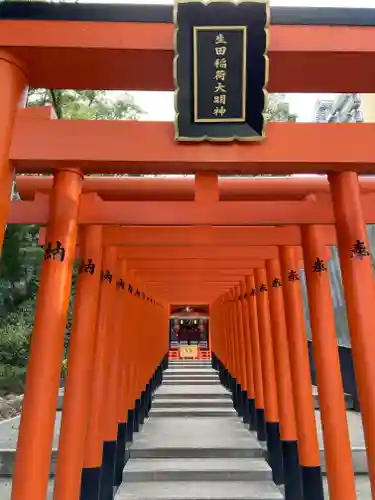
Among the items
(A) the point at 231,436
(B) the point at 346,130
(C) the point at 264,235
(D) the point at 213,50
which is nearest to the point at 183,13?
(D) the point at 213,50

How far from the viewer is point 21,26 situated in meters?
2.70

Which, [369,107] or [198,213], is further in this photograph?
Result: [369,107]

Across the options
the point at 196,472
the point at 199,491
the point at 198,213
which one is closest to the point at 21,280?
the point at 196,472

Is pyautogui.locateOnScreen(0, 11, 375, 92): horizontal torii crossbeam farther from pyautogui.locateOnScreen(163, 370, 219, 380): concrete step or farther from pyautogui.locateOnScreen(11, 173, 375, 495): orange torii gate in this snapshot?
pyautogui.locateOnScreen(163, 370, 219, 380): concrete step

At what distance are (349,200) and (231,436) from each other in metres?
7.81

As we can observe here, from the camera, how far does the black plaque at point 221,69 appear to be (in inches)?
104

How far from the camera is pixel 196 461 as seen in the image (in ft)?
26.3

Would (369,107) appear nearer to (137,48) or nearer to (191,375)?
(191,375)

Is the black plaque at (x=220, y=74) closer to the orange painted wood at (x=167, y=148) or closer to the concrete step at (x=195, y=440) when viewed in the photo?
the orange painted wood at (x=167, y=148)

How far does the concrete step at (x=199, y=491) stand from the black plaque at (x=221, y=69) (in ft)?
19.5

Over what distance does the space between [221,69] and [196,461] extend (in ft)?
25.0

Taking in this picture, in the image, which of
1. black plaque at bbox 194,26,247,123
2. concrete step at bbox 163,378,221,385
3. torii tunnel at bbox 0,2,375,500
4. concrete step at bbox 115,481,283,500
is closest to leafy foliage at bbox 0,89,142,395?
concrete step at bbox 163,378,221,385

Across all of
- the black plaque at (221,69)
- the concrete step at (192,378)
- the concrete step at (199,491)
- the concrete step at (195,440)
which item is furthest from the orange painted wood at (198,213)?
the concrete step at (192,378)

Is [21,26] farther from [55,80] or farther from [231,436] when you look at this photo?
[231,436]
